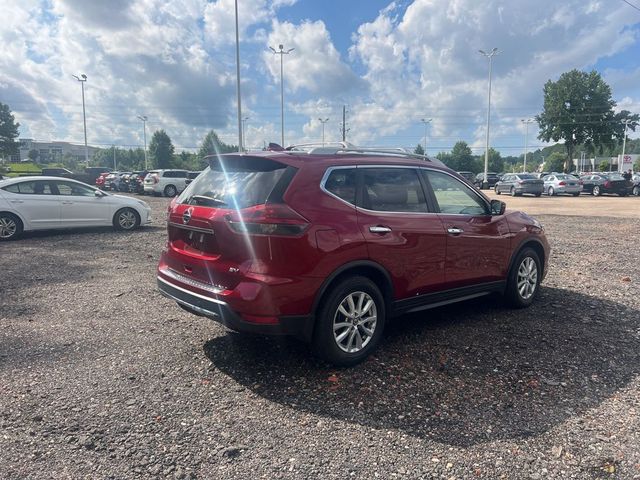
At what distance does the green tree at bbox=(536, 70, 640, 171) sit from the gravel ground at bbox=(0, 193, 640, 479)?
61.9 meters

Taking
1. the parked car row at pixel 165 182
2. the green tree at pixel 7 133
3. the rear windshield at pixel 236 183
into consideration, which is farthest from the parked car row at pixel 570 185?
the green tree at pixel 7 133

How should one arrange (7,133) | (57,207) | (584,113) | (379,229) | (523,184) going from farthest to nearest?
(7,133), (584,113), (523,184), (57,207), (379,229)

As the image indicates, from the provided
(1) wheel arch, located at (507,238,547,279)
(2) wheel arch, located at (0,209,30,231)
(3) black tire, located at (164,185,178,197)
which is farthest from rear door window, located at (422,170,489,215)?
(3) black tire, located at (164,185,178,197)

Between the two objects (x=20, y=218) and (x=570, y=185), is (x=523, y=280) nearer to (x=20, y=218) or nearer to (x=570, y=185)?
(x=20, y=218)

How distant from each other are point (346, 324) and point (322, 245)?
0.75m

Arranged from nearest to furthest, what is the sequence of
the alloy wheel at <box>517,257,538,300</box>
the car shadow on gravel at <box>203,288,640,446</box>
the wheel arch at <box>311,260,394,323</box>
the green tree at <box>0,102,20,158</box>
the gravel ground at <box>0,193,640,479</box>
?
1. the gravel ground at <box>0,193,640,479</box>
2. the car shadow on gravel at <box>203,288,640,446</box>
3. the wheel arch at <box>311,260,394,323</box>
4. the alloy wheel at <box>517,257,538,300</box>
5. the green tree at <box>0,102,20,158</box>

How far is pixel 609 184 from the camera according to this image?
31953 millimetres

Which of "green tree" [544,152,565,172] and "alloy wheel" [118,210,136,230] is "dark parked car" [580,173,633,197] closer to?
"alloy wheel" [118,210,136,230]

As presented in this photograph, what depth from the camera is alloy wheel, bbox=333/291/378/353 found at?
4.03 m

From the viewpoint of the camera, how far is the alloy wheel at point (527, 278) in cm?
571

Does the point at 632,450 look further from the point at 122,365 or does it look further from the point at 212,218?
the point at 122,365

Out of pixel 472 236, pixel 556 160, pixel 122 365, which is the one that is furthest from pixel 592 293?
pixel 556 160

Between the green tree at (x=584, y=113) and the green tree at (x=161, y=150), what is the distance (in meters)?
64.1

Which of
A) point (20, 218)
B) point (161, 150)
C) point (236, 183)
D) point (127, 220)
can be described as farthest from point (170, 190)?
point (161, 150)
